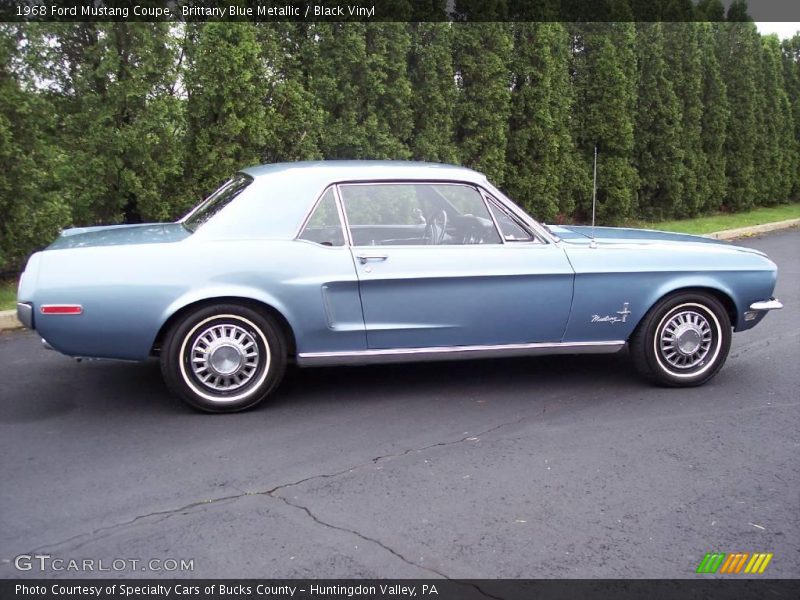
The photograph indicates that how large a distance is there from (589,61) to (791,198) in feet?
33.0

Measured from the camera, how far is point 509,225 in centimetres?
539

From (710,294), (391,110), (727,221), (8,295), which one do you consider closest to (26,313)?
(8,295)

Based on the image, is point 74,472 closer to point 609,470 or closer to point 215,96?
point 609,470

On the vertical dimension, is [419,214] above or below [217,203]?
below

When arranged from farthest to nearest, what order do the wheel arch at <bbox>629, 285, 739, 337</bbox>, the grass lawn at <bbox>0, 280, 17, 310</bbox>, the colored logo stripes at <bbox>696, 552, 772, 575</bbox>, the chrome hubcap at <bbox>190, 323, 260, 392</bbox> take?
the grass lawn at <bbox>0, 280, 17, 310</bbox> → the wheel arch at <bbox>629, 285, 739, 337</bbox> → the chrome hubcap at <bbox>190, 323, 260, 392</bbox> → the colored logo stripes at <bbox>696, 552, 772, 575</bbox>

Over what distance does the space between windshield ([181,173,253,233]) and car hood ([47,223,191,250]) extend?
0.07 meters

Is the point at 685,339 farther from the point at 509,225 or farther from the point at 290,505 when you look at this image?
the point at 290,505

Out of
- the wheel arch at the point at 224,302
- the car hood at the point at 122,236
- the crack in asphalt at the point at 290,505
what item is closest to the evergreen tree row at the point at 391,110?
the car hood at the point at 122,236

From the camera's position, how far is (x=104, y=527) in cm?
354

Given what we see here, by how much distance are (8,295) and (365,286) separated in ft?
15.2

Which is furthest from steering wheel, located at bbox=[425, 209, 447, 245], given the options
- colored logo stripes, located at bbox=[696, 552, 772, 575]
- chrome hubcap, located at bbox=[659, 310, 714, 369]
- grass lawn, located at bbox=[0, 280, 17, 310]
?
grass lawn, located at bbox=[0, 280, 17, 310]

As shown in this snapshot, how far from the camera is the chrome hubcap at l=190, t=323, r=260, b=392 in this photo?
15.9 feet

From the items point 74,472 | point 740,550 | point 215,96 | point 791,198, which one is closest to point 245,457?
point 74,472

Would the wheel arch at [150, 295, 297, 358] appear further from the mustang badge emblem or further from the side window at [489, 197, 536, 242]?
the mustang badge emblem
